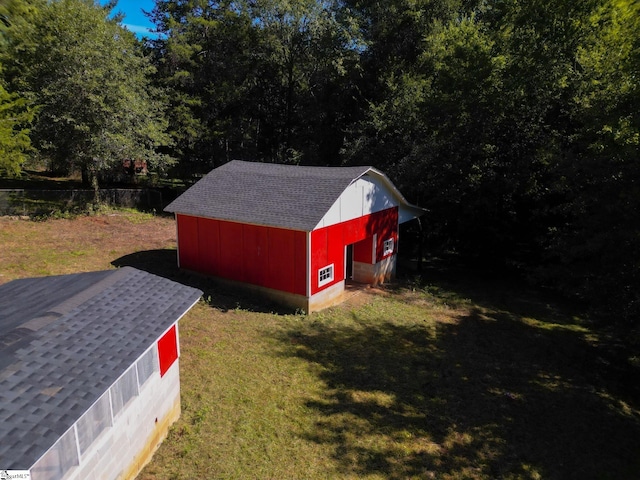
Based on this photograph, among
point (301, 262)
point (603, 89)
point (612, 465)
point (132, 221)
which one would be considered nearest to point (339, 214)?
point (301, 262)

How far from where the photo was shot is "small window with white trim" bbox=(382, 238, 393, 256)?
770 inches

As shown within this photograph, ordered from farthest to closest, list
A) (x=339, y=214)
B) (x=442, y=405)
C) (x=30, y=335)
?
1. (x=339, y=214)
2. (x=442, y=405)
3. (x=30, y=335)

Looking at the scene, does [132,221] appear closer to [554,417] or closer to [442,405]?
[442,405]

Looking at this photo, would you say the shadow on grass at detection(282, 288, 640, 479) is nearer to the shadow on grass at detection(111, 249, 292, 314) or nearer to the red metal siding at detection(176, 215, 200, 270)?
the shadow on grass at detection(111, 249, 292, 314)

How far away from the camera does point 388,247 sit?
19875mm

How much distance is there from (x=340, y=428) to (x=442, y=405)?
292cm

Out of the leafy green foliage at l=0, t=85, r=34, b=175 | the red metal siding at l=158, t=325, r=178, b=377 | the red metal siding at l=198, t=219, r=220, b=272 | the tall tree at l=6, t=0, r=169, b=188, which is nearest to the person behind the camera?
the red metal siding at l=158, t=325, r=178, b=377

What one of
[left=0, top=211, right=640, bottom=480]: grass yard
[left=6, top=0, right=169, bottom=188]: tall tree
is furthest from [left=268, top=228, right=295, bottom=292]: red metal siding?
[left=6, top=0, right=169, bottom=188]: tall tree

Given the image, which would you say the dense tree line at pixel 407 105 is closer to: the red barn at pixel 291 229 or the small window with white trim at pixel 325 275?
the red barn at pixel 291 229

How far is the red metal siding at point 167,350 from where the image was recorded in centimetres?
786

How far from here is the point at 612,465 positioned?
29.4ft

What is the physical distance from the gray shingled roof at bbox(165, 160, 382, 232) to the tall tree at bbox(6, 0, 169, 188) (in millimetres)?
8795

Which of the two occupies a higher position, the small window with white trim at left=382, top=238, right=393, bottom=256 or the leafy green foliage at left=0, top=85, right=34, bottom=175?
the leafy green foliage at left=0, top=85, right=34, bottom=175

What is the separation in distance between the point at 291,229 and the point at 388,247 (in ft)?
21.8
